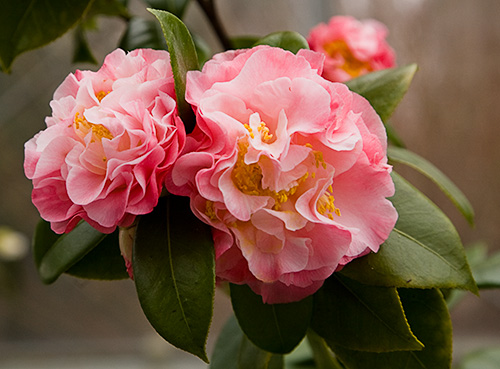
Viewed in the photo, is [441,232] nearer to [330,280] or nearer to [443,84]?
[330,280]

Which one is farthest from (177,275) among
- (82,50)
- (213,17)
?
(82,50)

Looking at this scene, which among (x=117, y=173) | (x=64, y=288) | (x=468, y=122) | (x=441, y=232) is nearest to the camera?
(x=117, y=173)

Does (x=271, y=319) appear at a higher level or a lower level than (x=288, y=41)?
lower

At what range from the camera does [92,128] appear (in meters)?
0.35

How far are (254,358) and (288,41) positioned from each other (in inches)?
12.9

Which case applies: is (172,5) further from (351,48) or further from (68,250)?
(68,250)

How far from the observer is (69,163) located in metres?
0.34

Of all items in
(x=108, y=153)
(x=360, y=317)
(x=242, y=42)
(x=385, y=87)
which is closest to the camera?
(x=108, y=153)

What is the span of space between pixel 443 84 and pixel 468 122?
0.49 feet

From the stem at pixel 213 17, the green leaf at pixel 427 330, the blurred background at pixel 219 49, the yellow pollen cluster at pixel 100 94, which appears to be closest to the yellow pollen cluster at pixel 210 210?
the yellow pollen cluster at pixel 100 94

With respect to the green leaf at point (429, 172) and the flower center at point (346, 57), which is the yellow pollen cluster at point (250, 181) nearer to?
the green leaf at point (429, 172)

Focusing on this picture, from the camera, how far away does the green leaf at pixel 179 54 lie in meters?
0.36

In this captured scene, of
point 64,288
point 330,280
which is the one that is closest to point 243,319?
point 330,280

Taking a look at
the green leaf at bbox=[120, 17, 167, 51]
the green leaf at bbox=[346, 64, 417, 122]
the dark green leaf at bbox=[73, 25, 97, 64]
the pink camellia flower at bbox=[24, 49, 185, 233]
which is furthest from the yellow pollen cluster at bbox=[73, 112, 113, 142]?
the dark green leaf at bbox=[73, 25, 97, 64]
